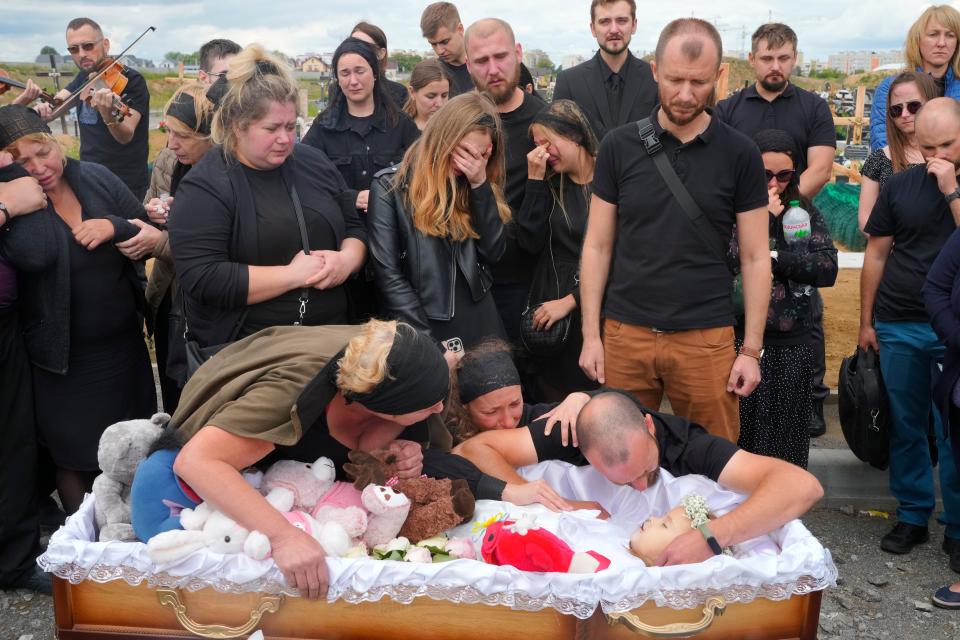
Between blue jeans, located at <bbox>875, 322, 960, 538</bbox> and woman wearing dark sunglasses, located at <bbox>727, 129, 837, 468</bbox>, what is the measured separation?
1.07 feet

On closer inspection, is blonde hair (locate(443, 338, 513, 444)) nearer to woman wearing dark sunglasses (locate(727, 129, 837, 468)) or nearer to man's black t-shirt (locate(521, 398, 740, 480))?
man's black t-shirt (locate(521, 398, 740, 480))

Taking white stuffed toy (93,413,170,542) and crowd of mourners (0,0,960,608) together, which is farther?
crowd of mourners (0,0,960,608)

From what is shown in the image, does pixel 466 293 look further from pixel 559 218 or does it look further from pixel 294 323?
pixel 294 323

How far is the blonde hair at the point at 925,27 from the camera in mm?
4652

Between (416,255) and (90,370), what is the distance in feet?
4.42

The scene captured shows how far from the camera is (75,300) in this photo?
11.0ft

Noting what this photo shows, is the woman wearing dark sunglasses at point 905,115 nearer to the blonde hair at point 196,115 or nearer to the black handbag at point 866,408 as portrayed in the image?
the black handbag at point 866,408

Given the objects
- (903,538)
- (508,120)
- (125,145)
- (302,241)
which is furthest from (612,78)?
(125,145)

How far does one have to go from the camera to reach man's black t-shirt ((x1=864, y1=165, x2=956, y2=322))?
11.6 feet

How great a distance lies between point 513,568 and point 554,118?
212 centimetres

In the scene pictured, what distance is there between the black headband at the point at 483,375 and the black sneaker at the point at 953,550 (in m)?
Result: 1.91

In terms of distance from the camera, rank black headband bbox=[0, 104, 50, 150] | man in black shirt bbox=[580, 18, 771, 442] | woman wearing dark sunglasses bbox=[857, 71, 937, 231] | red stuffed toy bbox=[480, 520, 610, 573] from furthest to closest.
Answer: woman wearing dark sunglasses bbox=[857, 71, 937, 231], black headband bbox=[0, 104, 50, 150], man in black shirt bbox=[580, 18, 771, 442], red stuffed toy bbox=[480, 520, 610, 573]

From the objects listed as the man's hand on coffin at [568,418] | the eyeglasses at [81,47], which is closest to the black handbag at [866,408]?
the man's hand on coffin at [568,418]

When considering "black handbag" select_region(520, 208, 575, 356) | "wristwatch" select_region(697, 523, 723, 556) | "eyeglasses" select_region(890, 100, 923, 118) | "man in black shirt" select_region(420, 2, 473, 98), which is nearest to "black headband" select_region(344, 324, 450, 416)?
"wristwatch" select_region(697, 523, 723, 556)
